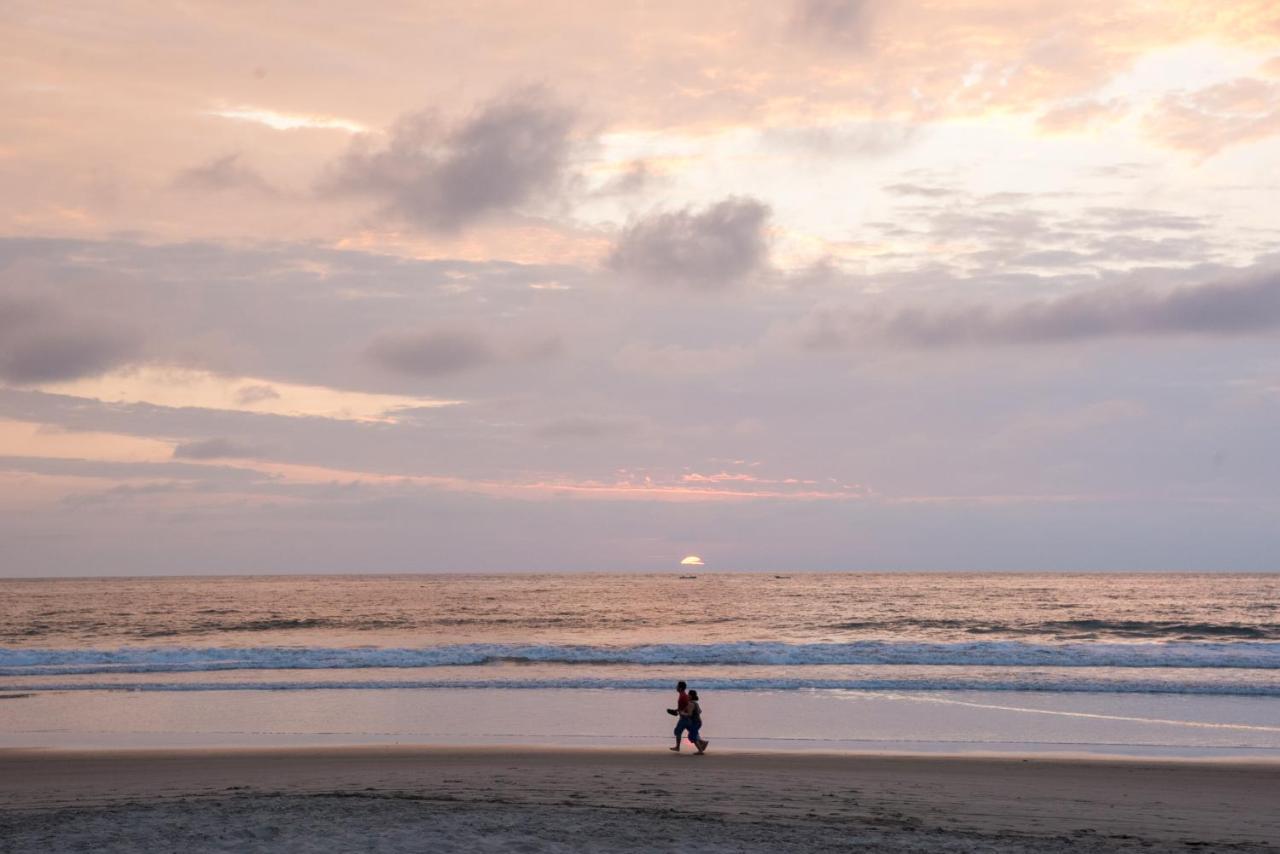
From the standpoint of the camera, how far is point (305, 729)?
69.4 feet

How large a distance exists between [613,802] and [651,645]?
28.5 m

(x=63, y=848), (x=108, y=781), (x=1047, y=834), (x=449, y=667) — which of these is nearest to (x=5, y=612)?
(x=449, y=667)

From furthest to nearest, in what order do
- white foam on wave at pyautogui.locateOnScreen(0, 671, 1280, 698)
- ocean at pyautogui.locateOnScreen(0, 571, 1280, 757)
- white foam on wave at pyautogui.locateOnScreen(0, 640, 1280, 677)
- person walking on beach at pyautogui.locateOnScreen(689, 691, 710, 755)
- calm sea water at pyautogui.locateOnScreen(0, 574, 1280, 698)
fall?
white foam on wave at pyautogui.locateOnScreen(0, 640, 1280, 677) < calm sea water at pyautogui.locateOnScreen(0, 574, 1280, 698) < white foam on wave at pyautogui.locateOnScreen(0, 671, 1280, 698) < ocean at pyautogui.locateOnScreen(0, 571, 1280, 757) < person walking on beach at pyautogui.locateOnScreen(689, 691, 710, 755)

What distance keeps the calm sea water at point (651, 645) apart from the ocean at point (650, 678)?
0.62 feet

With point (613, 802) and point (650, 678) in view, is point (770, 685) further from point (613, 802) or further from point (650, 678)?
point (613, 802)

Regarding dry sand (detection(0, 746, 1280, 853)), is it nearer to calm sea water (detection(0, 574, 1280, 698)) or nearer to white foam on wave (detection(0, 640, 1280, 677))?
calm sea water (detection(0, 574, 1280, 698))

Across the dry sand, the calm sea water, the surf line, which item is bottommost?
the calm sea water

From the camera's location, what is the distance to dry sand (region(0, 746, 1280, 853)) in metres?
10.7

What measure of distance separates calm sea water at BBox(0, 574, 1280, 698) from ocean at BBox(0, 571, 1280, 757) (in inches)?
7.5

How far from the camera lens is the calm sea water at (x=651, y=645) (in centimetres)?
2941

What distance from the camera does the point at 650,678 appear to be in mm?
29969

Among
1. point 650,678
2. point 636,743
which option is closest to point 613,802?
point 636,743

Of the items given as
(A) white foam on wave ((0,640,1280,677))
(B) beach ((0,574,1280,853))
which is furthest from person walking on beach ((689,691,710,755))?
(A) white foam on wave ((0,640,1280,677))

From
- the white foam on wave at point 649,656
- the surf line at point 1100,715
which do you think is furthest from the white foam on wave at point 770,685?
the white foam on wave at point 649,656
